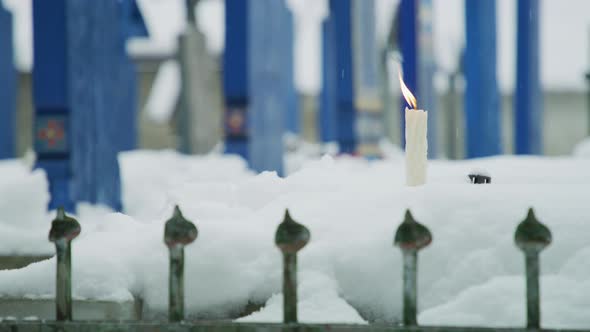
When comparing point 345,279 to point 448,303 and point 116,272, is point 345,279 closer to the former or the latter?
point 448,303

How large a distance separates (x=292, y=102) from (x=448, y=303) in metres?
9.47

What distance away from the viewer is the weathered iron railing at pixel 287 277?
4.11 feet

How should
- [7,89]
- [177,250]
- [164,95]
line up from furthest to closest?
1. [164,95]
2. [7,89]
3. [177,250]

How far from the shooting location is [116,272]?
1585mm

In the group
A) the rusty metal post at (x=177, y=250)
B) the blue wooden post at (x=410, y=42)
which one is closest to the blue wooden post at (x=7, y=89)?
the blue wooden post at (x=410, y=42)

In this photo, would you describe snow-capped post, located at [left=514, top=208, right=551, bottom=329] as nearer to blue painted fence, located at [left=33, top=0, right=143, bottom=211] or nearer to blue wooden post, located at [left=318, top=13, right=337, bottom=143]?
blue painted fence, located at [left=33, top=0, right=143, bottom=211]

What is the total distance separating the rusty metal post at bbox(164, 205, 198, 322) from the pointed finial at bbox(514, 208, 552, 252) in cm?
62

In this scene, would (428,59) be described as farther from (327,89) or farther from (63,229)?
(63,229)

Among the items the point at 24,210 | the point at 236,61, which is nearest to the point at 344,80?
the point at 236,61

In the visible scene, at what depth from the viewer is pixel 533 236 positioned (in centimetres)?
124

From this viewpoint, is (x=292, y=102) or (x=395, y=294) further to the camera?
(x=292, y=102)

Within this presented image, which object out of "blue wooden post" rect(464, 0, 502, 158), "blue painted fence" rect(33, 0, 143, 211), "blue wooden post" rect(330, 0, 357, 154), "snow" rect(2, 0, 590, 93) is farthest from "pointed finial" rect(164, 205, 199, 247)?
"snow" rect(2, 0, 590, 93)

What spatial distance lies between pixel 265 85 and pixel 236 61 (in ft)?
1.42

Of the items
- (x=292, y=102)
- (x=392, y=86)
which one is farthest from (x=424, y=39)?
(x=392, y=86)
